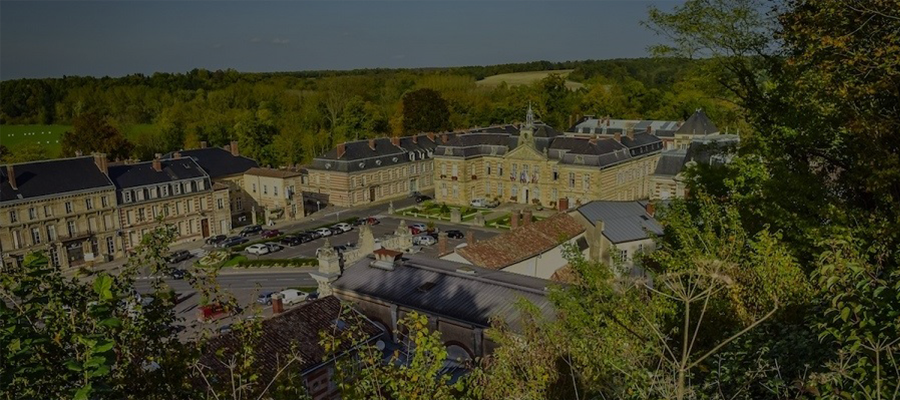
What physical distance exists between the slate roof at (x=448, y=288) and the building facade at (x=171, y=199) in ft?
99.1

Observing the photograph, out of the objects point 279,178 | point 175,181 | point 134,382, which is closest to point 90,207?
point 175,181

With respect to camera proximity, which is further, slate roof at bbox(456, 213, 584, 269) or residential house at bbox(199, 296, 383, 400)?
slate roof at bbox(456, 213, 584, 269)

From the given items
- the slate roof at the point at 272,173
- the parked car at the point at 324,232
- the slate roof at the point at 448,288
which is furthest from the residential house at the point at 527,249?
the slate roof at the point at 272,173

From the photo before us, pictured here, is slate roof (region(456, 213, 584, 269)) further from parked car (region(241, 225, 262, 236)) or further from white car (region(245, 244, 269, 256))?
parked car (region(241, 225, 262, 236))

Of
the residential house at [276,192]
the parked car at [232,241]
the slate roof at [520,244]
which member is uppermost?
the slate roof at [520,244]

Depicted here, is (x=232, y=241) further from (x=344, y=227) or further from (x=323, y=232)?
(x=344, y=227)

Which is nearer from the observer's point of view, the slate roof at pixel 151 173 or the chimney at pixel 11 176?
the chimney at pixel 11 176

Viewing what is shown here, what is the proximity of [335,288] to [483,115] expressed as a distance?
248ft

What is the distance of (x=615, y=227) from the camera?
32031mm

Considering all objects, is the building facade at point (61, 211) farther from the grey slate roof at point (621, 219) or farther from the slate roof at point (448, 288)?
the grey slate roof at point (621, 219)

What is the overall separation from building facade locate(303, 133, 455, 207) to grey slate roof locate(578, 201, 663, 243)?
118ft

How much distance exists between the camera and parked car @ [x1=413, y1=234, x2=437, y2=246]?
5006 centimetres

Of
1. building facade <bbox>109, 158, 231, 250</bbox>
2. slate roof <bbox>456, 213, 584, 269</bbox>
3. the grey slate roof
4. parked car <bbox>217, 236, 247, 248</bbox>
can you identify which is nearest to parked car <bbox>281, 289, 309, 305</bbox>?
slate roof <bbox>456, 213, 584, 269</bbox>

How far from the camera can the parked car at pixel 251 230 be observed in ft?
177
